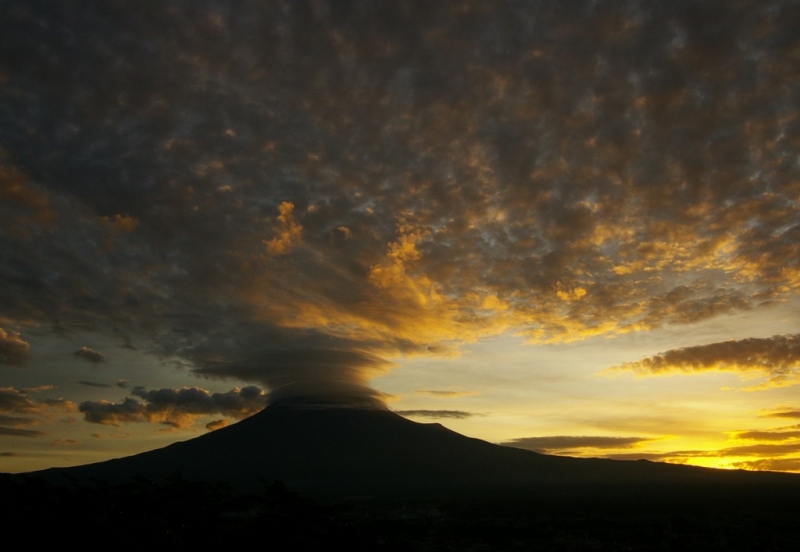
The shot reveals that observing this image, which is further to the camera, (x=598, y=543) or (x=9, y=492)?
(x=598, y=543)

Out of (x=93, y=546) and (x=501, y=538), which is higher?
(x=93, y=546)

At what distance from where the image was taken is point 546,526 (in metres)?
81.5

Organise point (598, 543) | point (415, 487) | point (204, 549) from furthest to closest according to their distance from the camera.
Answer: point (415, 487), point (598, 543), point (204, 549)

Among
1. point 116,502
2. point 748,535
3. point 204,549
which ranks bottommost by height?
point 748,535

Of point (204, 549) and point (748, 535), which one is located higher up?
point (204, 549)

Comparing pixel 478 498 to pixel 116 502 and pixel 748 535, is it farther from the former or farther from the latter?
pixel 116 502

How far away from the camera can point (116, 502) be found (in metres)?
18.1

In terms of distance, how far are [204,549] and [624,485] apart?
173 meters

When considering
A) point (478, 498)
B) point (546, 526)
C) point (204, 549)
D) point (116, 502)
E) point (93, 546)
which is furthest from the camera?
point (478, 498)

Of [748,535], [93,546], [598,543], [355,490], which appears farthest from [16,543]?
[355,490]

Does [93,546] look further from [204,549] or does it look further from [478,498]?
[478,498]

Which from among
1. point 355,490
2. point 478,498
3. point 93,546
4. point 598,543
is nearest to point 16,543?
point 93,546

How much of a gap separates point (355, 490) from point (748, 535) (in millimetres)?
125658

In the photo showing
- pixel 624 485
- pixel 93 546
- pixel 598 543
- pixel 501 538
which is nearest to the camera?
pixel 93 546
